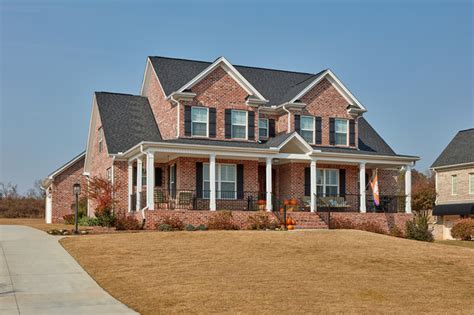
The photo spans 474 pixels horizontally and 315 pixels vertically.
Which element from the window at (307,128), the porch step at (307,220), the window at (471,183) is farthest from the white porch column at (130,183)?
the window at (471,183)

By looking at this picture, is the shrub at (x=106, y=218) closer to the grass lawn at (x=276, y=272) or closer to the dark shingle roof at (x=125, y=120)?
the grass lawn at (x=276, y=272)

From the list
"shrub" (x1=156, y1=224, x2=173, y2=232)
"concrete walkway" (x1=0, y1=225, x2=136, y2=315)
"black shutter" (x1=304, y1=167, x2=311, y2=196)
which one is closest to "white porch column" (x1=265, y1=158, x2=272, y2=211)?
"black shutter" (x1=304, y1=167, x2=311, y2=196)

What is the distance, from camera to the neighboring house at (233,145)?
32.3 m

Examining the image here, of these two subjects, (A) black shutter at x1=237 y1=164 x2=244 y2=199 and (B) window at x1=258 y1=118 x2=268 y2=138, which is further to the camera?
(B) window at x1=258 y1=118 x2=268 y2=138

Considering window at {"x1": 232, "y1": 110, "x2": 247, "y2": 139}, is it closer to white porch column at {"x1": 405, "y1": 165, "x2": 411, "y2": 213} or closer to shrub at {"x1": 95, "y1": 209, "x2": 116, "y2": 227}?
shrub at {"x1": 95, "y1": 209, "x2": 116, "y2": 227}

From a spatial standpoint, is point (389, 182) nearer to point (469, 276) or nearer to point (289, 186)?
point (289, 186)

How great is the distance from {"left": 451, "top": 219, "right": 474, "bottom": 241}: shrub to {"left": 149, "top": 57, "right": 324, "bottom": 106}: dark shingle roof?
1347 centimetres

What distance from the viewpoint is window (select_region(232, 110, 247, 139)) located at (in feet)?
113

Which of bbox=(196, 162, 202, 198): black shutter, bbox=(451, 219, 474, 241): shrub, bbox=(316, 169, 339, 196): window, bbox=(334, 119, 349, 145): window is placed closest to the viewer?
bbox=(196, 162, 202, 198): black shutter

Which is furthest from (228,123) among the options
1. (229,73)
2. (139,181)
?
(139,181)

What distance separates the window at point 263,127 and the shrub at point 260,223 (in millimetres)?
6960

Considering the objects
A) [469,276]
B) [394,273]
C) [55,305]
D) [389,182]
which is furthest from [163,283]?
[389,182]

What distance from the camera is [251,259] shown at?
66.0 feet

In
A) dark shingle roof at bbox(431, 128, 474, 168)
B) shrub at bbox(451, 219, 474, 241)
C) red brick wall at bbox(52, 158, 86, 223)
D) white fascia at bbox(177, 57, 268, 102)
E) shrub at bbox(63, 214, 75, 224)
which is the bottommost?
shrub at bbox(451, 219, 474, 241)
